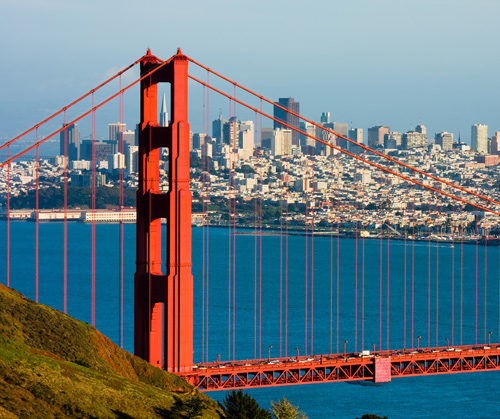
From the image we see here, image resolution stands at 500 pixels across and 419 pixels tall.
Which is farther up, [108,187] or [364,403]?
[108,187]

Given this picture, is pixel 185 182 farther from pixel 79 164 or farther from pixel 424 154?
pixel 424 154

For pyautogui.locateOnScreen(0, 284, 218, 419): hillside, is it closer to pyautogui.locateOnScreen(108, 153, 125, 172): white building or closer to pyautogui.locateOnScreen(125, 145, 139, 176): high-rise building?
pyautogui.locateOnScreen(125, 145, 139, 176): high-rise building

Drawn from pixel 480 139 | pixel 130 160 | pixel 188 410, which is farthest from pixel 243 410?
pixel 480 139

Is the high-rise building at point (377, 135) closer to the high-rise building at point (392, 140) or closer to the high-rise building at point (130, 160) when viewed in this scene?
the high-rise building at point (392, 140)

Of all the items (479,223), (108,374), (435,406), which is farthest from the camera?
(479,223)

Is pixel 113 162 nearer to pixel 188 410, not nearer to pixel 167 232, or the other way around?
pixel 167 232

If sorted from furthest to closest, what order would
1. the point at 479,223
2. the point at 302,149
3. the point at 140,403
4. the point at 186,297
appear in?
1. the point at 302,149
2. the point at 479,223
3. the point at 186,297
4. the point at 140,403

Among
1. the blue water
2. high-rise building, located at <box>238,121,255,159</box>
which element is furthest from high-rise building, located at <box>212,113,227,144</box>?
the blue water

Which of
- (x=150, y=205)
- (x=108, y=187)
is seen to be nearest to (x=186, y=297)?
(x=150, y=205)
